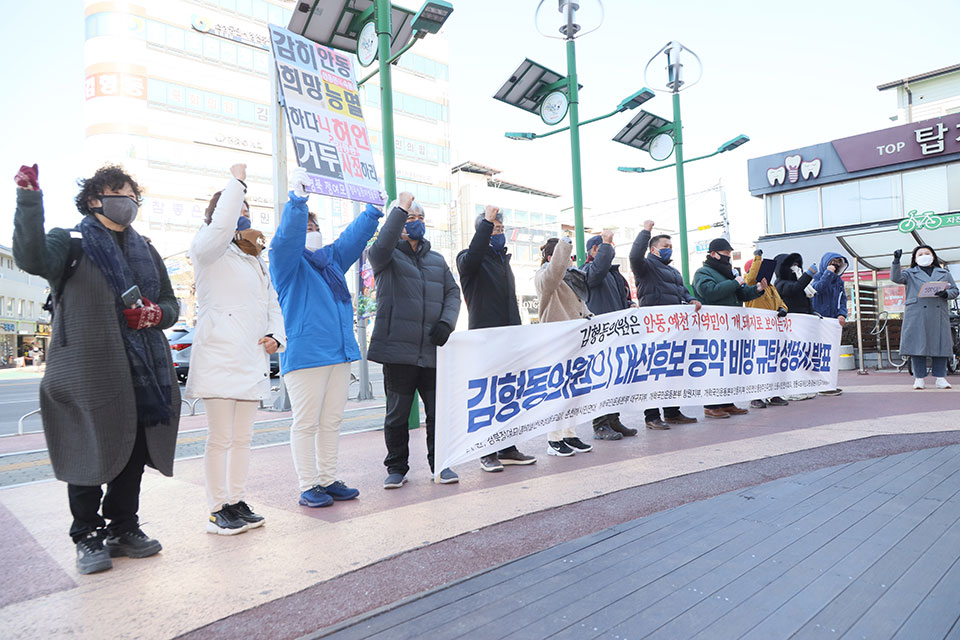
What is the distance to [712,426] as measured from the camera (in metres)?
6.38

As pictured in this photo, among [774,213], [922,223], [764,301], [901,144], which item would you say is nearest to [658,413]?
[764,301]

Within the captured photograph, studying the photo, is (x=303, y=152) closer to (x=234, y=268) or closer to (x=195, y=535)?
(x=234, y=268)

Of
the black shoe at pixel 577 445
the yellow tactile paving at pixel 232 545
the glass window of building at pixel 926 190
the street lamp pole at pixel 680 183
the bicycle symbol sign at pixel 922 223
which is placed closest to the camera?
the yellow tactile paving at pixel 232 545

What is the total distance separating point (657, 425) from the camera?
6309 mm

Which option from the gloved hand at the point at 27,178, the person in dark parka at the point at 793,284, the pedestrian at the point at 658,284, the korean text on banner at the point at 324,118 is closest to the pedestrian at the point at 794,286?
the person in dark parka at the point at 793,284

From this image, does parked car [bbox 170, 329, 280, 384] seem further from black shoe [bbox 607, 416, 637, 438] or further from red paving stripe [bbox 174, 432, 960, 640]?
red paving stripe [bbox 174, 432, 960, 640]

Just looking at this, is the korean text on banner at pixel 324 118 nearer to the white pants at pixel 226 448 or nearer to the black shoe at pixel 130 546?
the white pants at pixel 226 448

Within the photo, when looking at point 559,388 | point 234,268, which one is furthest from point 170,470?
point 559,388

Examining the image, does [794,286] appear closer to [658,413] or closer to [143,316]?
[658,413]

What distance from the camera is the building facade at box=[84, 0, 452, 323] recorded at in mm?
36312

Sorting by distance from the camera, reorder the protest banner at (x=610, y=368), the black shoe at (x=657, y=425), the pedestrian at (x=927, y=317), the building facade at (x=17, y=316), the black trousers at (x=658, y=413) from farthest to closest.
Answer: the building facade at (x=17, y=316)
the pedestrian at (x=927, y=317)
the black trousers at (x=658, y=413)
the black shoe at (x=657, y=425)
the protest banner at (x=610, y=368)

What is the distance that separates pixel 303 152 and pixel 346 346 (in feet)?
11.8

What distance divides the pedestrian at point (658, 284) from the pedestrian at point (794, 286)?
8.02 feet

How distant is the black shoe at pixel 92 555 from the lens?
2.75m
